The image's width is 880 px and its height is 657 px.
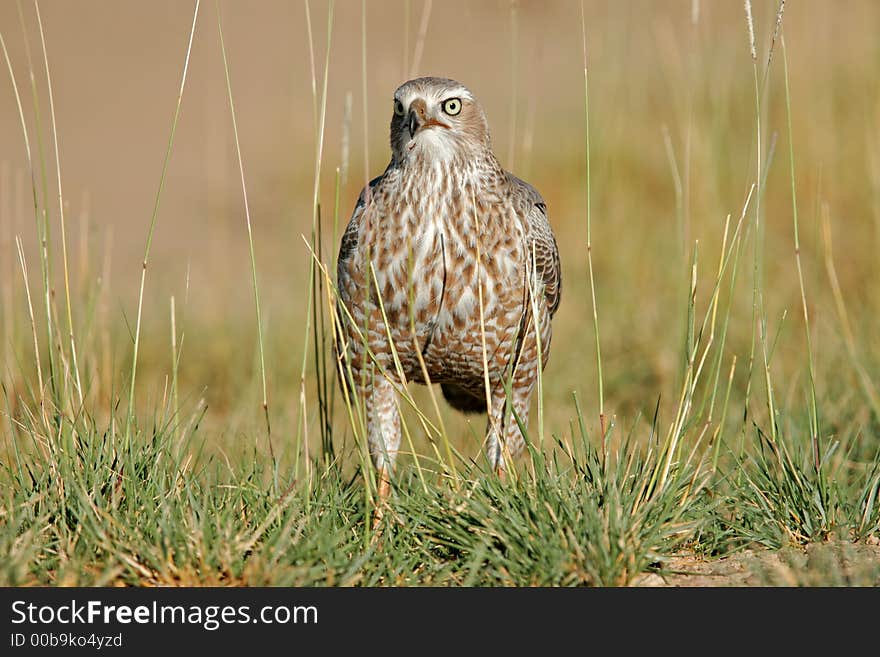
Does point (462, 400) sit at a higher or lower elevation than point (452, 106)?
lower

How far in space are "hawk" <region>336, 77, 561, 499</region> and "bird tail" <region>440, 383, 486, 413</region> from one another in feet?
1.94

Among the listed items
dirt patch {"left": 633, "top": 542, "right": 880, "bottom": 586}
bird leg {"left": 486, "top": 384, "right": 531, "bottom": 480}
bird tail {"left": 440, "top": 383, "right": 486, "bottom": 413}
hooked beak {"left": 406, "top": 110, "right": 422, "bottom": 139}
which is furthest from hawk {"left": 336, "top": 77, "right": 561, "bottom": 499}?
dirt patch {"left": 633, "top": 542, "right": 880, "bottom": 586}

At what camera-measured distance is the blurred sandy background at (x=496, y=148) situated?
20.7 feet

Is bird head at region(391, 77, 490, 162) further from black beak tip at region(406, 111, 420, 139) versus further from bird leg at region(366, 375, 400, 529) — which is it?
bird leg at region(366, 375, 400, 529)

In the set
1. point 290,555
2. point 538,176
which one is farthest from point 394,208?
point 538,176

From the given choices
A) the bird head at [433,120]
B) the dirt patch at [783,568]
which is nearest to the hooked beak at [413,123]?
the bird head at [433,120]

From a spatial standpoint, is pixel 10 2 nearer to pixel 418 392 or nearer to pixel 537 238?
pixel 418 392

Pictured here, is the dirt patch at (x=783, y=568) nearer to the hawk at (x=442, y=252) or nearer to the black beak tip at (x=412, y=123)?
the hawk at (x=442, y=252)

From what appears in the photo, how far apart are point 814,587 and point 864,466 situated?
1153 millimetres

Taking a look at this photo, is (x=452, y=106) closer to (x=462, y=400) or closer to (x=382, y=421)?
(x=382, y=421)

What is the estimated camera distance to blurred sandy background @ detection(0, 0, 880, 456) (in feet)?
20.7

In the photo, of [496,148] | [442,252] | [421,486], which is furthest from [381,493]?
[496,148]

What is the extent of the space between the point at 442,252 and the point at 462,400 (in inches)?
46.3

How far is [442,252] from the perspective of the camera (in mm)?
4086
